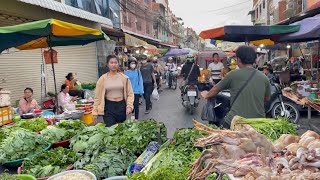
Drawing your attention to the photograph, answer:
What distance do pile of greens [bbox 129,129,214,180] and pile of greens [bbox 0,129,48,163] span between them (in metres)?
2.15

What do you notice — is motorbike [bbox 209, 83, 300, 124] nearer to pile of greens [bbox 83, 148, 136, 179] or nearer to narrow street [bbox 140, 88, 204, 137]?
narrow street [bbox 140, 88, 204, 137]

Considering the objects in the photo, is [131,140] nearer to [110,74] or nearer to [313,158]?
[110,74]

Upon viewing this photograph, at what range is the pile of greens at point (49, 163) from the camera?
11.5 ft

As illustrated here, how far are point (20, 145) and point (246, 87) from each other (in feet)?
11.0

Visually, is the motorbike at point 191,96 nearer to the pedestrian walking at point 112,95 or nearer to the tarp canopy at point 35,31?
Result: the tarp canopy at point 35,31

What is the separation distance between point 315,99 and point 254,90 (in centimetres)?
370

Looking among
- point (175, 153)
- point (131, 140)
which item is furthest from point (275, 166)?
point (131, 140)

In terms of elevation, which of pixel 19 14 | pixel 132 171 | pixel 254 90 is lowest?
pixel 132 171

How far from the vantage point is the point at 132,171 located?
10.6 ft

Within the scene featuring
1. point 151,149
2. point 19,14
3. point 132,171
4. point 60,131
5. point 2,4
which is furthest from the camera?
point 19,14

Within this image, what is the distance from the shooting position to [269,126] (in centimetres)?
361

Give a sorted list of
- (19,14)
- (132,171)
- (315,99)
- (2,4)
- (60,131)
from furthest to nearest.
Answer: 1. (19,14)
2. (2,4)
3. (315,99)
4. (60,131)
5. (132,171)

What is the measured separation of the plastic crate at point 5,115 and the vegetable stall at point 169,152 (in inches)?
47.8

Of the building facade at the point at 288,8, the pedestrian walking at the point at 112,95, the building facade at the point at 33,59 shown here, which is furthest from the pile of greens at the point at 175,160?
the building facade at the point at 288,8
